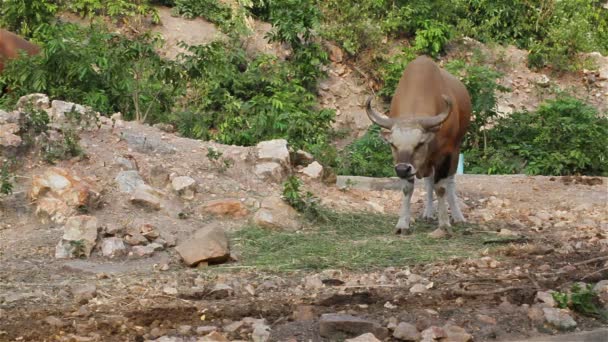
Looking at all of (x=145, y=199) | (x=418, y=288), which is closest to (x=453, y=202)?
(x=145, y=199)

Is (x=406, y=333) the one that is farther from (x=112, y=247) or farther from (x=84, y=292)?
(x=112, y=247)

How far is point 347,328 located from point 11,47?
8.77 meters

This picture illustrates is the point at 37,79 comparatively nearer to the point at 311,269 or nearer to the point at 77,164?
the point at 77,164

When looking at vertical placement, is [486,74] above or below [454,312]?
below

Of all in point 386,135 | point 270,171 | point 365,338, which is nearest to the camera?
point 365,338

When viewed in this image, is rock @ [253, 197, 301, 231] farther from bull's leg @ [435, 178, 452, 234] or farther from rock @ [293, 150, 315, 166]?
rock @ [293, 150, 315, 166]

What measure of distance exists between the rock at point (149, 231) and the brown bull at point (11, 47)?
5.40 m

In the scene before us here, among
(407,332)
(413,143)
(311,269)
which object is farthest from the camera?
(413,143)

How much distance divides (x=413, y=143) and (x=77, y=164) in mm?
3151

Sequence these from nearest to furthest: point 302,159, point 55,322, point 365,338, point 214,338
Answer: point 365,338
point 214,338
point 55,322
point 302,159

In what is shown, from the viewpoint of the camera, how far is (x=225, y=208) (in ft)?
26.4

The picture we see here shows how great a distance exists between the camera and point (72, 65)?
10.6m

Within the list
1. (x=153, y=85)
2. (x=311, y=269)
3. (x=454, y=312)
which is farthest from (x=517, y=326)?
(x=153, y=85)

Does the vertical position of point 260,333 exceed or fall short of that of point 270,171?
it exceeds it
